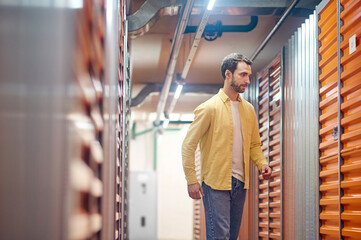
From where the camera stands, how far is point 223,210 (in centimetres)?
386

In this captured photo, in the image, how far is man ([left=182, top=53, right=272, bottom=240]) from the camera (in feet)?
12.8

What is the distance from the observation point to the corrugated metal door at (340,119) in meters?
3.80

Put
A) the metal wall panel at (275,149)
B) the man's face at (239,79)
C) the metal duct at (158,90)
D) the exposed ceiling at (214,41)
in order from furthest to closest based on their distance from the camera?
1. the metal duct at (158,90)
2. the exposed ceiling at (214,41)
3. the metal wall panel at (275,149)
4. the man's face at (239,79)

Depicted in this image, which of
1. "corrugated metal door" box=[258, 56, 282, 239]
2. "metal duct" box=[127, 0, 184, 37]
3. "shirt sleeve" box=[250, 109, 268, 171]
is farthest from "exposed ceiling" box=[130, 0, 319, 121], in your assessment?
"shirt sleeve" box=[250, 109, 268, 171]

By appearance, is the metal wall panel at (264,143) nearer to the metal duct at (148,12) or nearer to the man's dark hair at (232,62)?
the metal duct at (148,12)

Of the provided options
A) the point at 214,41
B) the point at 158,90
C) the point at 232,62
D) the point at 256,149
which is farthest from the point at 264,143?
the point at 158,90

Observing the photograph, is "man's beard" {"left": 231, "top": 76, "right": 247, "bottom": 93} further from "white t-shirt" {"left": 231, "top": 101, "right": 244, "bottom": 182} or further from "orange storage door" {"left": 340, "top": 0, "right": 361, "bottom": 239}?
"orange storage door" {"left": 340, "top": 0, "right": 361, "bottom": 239}

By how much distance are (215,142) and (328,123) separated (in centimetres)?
109

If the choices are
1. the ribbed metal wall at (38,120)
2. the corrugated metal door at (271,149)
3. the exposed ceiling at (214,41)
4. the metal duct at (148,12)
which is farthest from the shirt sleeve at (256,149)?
the ribbed metal wall at (38,120)

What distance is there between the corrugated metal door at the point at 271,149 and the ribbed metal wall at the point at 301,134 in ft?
1.19

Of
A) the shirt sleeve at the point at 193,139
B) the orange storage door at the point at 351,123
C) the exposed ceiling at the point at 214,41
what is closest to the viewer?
the orange storage door at the point at 351,123

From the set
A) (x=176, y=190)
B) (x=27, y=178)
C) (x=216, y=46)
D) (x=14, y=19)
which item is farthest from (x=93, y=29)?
(x=176, y=190)

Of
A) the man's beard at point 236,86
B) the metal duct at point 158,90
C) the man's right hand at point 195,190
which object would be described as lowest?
the man's right hand at point 195,190

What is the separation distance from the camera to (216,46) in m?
9.87
